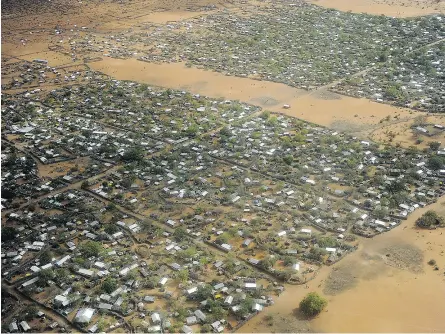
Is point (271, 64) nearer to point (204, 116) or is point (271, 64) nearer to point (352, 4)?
point (204, 116)

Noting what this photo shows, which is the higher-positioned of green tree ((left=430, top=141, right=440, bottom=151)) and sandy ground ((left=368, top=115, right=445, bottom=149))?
green tree ((left=430, top=141, right=440, bottom=151))

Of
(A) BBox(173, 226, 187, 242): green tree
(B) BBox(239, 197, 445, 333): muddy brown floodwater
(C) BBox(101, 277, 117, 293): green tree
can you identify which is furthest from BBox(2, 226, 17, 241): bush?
(B) BBox(239, 197, 445, 333): muddy brown floodwater

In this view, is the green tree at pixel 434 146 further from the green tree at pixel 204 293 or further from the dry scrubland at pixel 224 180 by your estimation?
the green tree at pixel 204 293

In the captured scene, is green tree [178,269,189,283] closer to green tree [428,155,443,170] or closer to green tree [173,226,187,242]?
green tree [173,226,187,242]

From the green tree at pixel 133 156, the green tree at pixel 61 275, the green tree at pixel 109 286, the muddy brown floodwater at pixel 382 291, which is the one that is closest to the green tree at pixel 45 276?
the green tree at pixel 61 275

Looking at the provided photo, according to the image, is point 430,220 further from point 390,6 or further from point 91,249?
point 390,6

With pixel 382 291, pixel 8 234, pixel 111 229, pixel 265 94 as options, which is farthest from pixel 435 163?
pixel 8 234
